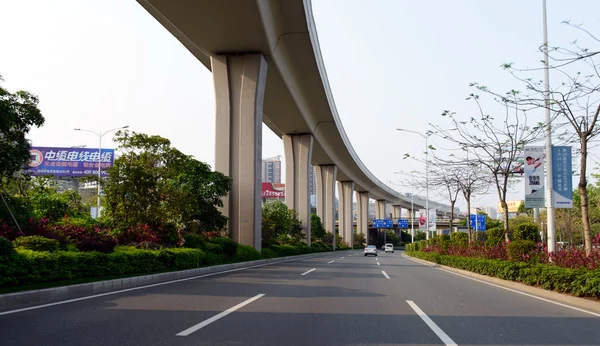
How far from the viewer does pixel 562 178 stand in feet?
48.6

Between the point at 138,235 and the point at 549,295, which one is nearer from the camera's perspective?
the point at 549,295

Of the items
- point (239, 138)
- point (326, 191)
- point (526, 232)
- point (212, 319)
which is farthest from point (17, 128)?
point (326, 191)

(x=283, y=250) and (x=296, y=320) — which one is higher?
(x=296, y=320)

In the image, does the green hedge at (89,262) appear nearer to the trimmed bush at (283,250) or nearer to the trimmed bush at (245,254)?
the trimmed bush at (245,254)

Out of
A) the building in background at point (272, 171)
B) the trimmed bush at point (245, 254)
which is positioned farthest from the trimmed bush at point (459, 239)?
the building in background at point (272, 171)

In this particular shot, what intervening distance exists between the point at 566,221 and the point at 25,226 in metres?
40.3

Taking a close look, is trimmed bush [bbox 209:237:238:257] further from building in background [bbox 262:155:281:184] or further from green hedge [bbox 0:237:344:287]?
building in background [bbox 262:155:281:184]

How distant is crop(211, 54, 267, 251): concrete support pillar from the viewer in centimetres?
2753

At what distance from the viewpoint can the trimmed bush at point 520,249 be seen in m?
16.7

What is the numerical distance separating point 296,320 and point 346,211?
6600 centimetres

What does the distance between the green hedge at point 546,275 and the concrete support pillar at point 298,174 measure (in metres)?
26.5

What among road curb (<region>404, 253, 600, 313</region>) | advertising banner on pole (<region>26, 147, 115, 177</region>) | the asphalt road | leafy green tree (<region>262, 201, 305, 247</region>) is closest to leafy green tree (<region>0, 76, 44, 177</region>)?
the asphalt road

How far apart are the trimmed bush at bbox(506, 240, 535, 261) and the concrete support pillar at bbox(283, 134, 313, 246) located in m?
29.1

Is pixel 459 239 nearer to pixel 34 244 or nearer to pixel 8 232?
pixel 8 232
